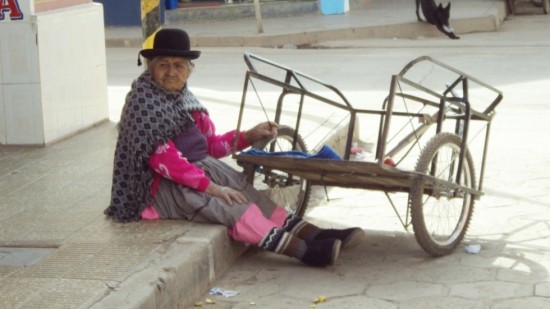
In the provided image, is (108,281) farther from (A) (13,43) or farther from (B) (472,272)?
(A) (13,43)

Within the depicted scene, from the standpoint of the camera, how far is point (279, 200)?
20.0 ft

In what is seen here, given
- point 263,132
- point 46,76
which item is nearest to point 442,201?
point 263,132

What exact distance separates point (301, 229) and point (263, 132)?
57 centimetres

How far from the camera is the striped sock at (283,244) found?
5402 millimetres

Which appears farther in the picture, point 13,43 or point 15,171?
point 13,43

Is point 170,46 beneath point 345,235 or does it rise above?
above

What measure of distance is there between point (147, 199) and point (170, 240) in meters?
0.40

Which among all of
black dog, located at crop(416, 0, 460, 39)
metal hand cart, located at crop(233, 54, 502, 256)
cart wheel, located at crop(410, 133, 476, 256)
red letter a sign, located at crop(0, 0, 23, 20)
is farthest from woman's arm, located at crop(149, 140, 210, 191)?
black dog, located at crop(416, 0, 460, 39)

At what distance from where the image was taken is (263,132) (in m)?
5.78

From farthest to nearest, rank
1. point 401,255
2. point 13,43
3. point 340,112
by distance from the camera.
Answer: point 340,112
point 13,43
point 401,255

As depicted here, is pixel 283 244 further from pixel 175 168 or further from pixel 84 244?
pixel 84 244

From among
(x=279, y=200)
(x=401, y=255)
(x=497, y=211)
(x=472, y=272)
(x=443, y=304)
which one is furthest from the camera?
(x=497, y=211)

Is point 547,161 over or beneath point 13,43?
beneath

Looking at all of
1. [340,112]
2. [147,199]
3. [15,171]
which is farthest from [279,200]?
[340,112]
